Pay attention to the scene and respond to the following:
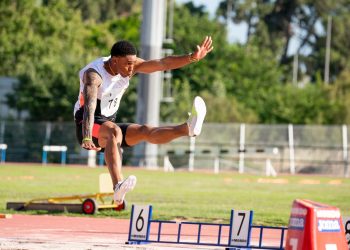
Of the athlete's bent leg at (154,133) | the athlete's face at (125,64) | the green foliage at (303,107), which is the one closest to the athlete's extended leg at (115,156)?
the athlete's bent leg at (154,133)

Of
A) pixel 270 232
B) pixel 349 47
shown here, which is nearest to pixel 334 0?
pixel 349 47

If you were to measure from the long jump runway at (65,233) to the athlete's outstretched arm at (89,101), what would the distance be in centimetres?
127

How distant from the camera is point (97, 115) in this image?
44.2 ft

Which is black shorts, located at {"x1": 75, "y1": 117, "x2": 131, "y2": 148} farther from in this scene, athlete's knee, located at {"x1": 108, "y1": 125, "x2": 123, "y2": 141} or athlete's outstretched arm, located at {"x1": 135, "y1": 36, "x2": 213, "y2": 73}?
athlete's outstretched arm, located at {"x1": 135, "y1": 36, "x2": 213, "y2": 73}

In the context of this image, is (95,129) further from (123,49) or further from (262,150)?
(262,150)

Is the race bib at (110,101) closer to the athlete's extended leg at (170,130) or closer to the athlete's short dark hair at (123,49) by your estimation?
the athlete's extended leg at (170,130)

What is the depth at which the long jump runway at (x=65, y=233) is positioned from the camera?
42.3 ft

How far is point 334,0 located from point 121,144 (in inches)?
3837

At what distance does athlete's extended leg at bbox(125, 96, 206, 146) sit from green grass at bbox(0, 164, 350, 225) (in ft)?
17.0

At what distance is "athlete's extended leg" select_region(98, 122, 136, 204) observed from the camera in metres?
12.6

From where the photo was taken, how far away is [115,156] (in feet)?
42.5

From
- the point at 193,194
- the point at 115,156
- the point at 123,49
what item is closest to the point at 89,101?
the point at 115,156

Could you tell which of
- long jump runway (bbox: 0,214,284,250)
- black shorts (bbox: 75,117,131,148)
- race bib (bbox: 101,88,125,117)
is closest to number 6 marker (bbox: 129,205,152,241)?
long jump runway (bbox: 0,214,284,250)

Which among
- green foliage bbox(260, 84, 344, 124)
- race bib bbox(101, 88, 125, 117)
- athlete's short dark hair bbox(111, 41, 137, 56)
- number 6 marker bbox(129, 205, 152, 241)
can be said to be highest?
green foliage bbox(260, 84, 344, 124)
